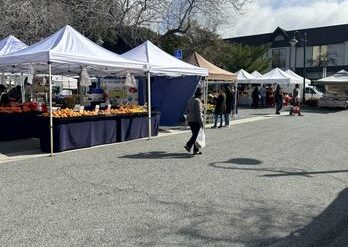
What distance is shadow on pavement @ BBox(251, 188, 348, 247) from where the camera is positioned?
506cm

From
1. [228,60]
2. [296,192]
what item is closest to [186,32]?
[228,60]

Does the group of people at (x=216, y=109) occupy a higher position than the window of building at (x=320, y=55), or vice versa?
the window of building at (x=320, y=55)

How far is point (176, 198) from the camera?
6902 mm

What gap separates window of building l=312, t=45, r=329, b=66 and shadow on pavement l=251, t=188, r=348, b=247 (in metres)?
55.8

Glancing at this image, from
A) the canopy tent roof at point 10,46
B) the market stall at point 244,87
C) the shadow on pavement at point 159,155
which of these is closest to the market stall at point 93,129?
the shadow on pavement at point 159,155

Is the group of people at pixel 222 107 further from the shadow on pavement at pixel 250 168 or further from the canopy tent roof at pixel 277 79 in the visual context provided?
the canopy tent roof at pixel 277 79

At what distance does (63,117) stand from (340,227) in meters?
7.62

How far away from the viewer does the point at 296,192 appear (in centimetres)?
738

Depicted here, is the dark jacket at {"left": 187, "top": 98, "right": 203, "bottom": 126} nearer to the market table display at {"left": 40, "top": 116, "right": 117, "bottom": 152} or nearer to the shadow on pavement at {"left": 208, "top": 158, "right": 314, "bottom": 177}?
the shadow on pavement at {"left": 208, "top": 158, "right": 314, "bottom": 177}

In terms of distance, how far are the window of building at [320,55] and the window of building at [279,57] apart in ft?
13.4

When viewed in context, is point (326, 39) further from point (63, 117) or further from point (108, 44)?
point (63, 117)

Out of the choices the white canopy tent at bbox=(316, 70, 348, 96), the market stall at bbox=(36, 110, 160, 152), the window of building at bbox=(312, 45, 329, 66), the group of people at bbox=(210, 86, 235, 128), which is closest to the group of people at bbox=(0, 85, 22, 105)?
the market stall at bbox=(36, 110, 160, 152)

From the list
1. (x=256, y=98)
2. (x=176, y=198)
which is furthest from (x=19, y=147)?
(x=256, y=98)

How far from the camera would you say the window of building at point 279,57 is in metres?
61.9
